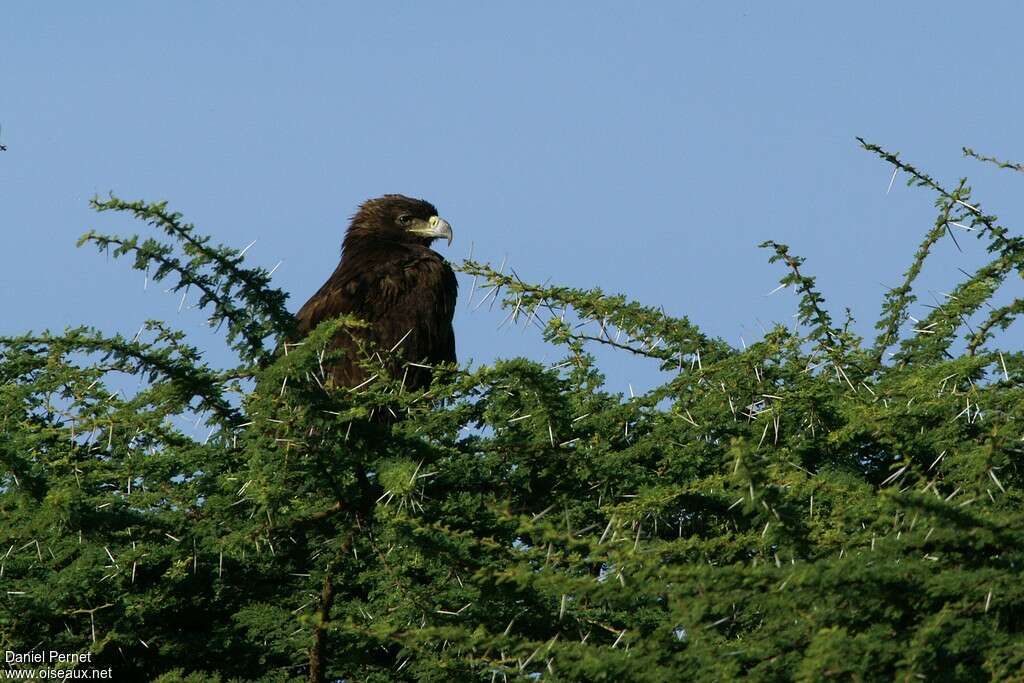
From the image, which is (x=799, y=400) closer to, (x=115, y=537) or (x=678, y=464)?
(x=678, y=464)

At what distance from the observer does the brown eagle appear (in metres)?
8.45

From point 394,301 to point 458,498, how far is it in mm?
4406

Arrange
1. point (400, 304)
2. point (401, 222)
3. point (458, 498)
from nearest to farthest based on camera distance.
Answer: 1. point (458, 498)
2. point (400, 304)
3. point (401, 222)

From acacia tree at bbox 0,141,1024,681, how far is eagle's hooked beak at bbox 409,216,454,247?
5262 millimetres

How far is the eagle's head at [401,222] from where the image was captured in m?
10.4

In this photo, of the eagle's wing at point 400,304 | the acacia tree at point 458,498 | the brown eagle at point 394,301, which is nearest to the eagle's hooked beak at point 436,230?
the brown eagle at point 394,301

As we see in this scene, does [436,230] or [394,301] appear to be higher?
[436,230]

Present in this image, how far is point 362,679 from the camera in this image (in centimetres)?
458

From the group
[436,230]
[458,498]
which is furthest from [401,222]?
[458,498]

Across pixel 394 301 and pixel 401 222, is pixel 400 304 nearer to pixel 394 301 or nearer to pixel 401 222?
pixel 394 301

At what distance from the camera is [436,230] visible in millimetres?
10492

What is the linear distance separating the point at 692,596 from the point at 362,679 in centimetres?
147

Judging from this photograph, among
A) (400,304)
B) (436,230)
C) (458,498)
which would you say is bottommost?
(458,498)

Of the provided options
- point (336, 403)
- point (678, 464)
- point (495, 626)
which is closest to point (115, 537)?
point (336, 403)
